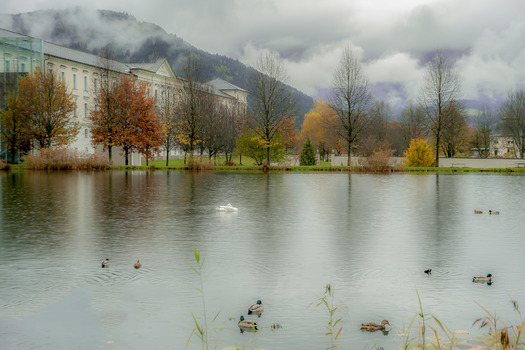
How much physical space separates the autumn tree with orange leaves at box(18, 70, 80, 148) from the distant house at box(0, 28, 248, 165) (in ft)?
10.9

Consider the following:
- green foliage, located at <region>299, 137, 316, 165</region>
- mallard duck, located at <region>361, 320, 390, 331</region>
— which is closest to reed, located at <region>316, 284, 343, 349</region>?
mallard duck, located at <region>361, 320, 390, 331</region>

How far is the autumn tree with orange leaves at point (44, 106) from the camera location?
56.6m

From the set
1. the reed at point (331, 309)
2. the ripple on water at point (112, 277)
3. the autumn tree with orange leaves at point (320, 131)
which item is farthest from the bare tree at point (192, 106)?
the reed at point (331, 309)

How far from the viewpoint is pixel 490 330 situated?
6.11 m

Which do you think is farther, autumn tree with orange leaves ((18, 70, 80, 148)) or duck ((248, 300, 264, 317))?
autumn tree with orange leaves ((18, 70, 80, 148))

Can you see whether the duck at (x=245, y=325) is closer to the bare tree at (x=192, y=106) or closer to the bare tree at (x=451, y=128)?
the bare tree at (x=192, y=106)

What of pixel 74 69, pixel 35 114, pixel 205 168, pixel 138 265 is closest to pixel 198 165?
pixel 205 168

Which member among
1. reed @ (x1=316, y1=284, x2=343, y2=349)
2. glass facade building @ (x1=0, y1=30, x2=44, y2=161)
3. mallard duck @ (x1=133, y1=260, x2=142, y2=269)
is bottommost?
reed @ (x1=316, y1=284, x2=343, y2=349)

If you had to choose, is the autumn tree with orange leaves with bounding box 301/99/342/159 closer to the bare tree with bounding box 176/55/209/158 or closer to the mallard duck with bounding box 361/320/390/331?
the bare tree with bounding box 176/55/209/158

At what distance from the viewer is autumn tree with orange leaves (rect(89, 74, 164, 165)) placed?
60656 mm

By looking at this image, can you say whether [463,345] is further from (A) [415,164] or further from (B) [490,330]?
(A) [415,164]

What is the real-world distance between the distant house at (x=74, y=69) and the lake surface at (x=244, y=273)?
145 feet

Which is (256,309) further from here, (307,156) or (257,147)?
(307,156)

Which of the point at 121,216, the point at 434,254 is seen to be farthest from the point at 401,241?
the point at 121,216
